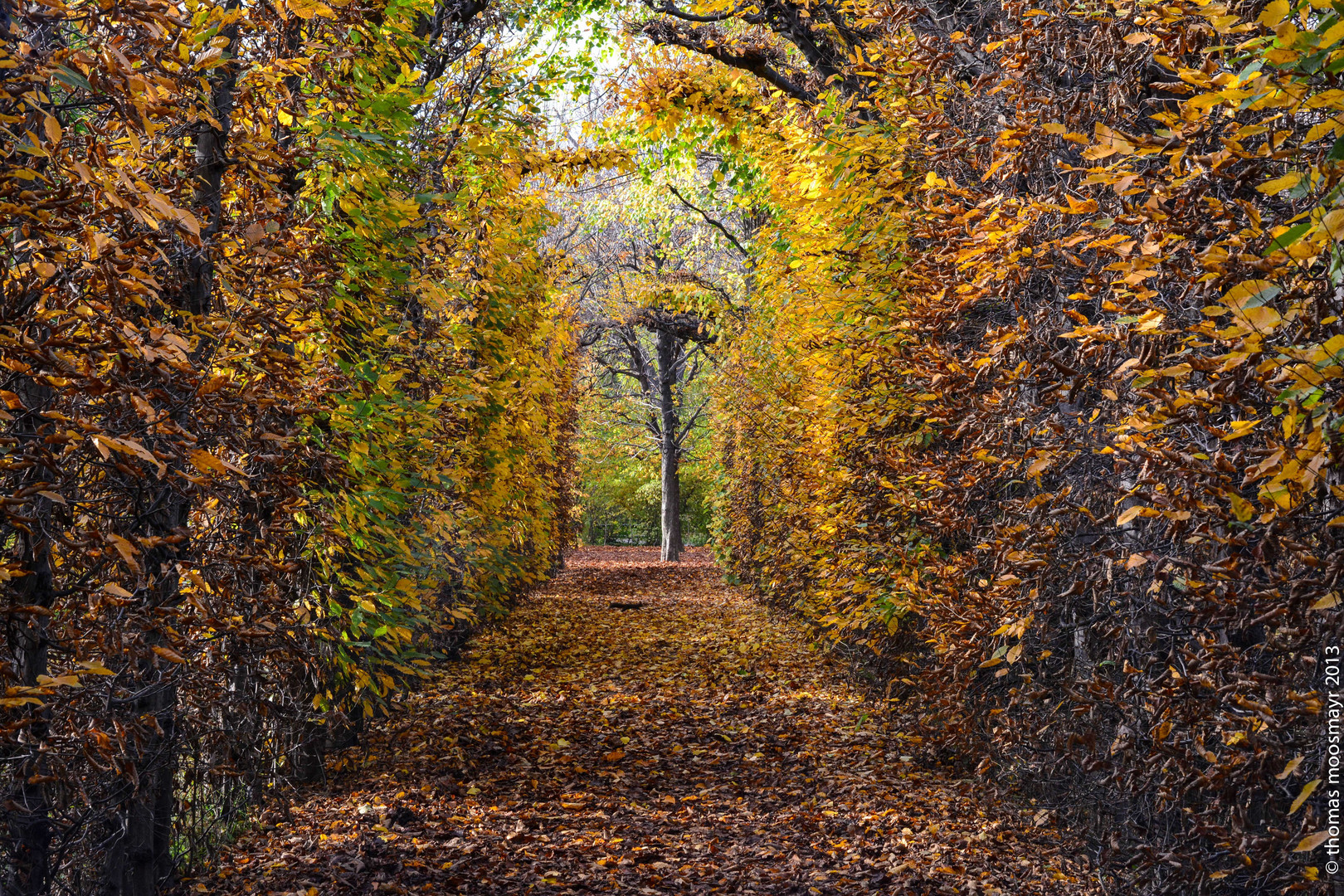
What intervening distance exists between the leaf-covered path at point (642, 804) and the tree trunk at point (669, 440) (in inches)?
446

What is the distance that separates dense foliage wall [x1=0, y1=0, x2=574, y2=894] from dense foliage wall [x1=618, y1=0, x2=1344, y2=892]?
239cm

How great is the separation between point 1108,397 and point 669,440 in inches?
690

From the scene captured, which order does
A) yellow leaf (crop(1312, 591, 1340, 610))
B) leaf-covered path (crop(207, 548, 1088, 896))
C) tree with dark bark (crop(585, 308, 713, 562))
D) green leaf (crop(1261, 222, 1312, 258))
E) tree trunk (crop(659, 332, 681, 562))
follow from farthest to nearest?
tree trunk (crop(659, 332, 681, 562)) → tree with dark bark (crop(585, 308, 713, 562)) → leaf-covered path (crop(207, 548, 1088, 896)) → yellow leaf (crop(1312, 591, 1340, 610)) → green leaf (crop(1261, 222, 1312, 258))

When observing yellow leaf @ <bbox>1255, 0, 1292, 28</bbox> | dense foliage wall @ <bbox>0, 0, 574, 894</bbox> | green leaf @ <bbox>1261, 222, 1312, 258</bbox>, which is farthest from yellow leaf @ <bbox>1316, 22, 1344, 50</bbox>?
dense foliage wall @ <bbox>0, 0, 574, 894</bbox>

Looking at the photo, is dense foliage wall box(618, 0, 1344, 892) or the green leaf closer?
the green leaf

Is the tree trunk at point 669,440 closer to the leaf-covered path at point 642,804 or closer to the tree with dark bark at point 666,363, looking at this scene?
the tree with dark bark at point 666,363

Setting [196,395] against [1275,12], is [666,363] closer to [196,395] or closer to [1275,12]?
[196,395]

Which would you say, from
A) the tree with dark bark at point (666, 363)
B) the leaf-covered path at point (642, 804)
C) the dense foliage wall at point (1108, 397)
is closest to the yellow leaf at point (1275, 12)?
the dense foliage wall at point (1108, 397)

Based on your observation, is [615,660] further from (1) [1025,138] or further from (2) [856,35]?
(1) [1025,138]

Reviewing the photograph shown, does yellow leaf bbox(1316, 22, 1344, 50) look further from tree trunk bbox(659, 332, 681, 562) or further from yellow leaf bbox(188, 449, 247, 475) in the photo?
tree trunk bbox(659, 332, 681, 562)

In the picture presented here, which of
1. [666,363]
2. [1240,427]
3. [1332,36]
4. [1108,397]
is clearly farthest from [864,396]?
[666,363]

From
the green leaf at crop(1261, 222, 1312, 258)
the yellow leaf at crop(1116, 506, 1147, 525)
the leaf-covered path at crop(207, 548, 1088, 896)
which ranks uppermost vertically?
the green leaf at crop(1261, 222, 1312, 258)

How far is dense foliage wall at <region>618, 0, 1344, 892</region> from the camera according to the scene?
205 centimetres

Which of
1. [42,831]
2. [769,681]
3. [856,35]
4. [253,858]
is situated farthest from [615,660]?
[42,831]
